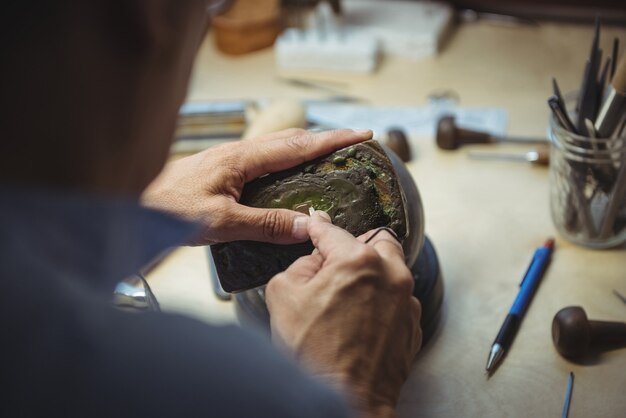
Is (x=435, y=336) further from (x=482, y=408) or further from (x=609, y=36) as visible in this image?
(x=609, y=36)

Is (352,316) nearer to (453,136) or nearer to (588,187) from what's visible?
(588,187)

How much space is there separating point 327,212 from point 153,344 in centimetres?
34

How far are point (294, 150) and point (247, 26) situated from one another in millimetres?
843

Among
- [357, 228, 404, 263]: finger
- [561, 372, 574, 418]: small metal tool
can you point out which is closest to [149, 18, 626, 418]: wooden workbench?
[561, 372, 574, 418]: small metal tool

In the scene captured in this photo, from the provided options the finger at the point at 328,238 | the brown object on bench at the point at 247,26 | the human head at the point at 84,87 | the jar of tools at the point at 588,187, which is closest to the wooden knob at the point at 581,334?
the jar of tools at the point at 588,187

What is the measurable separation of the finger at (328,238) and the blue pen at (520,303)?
288 mm

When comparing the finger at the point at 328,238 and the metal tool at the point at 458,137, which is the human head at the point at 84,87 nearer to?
the finger at the point at 328,238

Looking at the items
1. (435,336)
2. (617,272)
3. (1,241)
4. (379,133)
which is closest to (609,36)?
(379,133)

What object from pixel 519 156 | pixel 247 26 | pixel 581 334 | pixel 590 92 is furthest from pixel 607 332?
pixel 247 26

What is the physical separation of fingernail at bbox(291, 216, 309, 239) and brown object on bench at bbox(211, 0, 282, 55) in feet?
3.05

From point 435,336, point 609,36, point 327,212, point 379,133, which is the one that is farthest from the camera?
point 609,36

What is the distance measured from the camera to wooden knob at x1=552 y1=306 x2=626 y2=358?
3.00ft

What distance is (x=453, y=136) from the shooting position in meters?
1.29

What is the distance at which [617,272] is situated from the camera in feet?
3.47
